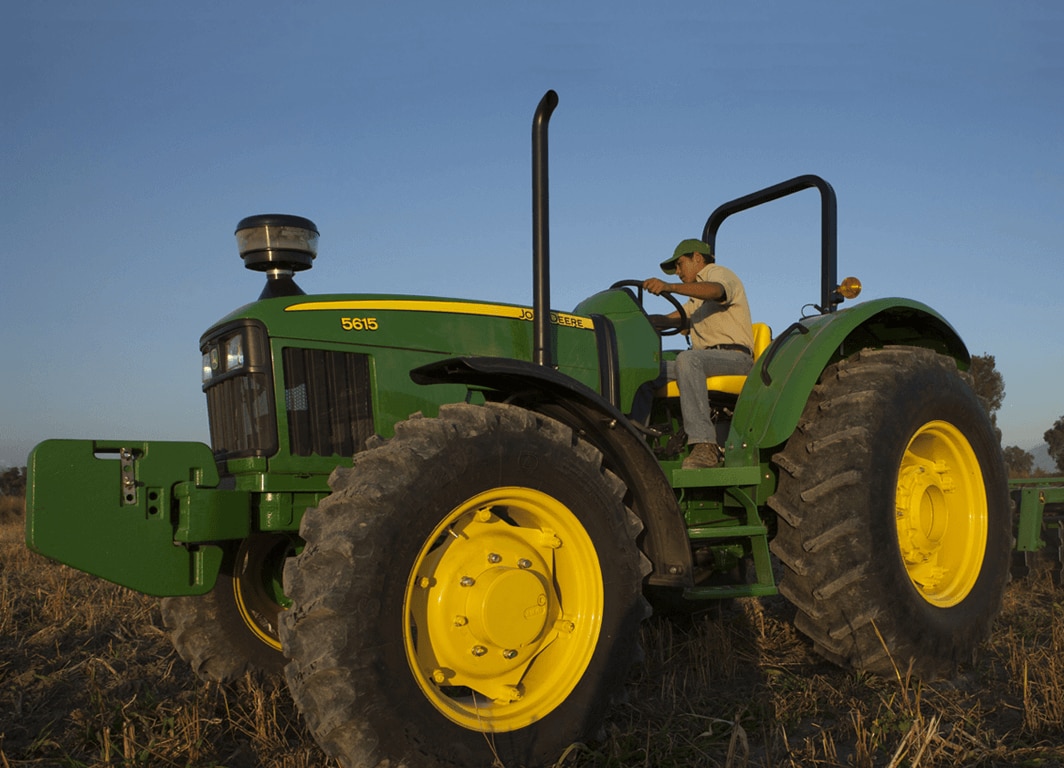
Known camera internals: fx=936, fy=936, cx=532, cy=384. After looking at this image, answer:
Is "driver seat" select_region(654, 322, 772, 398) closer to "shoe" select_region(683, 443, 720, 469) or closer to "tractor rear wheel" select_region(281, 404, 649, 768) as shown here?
"shoe" select_region(683, 443, 720, 469)

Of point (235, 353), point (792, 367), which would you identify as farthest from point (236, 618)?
point (792, 367)

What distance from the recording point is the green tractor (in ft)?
9.42

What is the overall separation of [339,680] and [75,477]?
1.12 meters

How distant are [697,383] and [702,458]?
0.38m

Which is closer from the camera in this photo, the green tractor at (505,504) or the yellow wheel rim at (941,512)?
the green tractor at (505,504)

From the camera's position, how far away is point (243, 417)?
3.75m

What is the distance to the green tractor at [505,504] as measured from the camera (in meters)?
2.87

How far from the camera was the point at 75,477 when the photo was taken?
9.89 ft

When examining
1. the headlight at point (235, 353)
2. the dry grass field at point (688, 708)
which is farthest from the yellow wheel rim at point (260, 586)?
the headlight at point (235, 353)

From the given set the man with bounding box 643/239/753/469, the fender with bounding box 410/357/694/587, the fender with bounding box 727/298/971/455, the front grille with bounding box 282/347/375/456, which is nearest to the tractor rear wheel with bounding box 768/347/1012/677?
the fender with bounding box 727/298/971/455

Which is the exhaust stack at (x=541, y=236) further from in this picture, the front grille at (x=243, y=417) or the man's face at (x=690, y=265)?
the man's face at (x=690, y=265)

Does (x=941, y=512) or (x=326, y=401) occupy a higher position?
(x=326, y=401)

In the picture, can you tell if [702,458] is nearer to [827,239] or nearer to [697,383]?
[697,383]

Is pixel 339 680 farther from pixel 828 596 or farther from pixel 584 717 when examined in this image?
pixel 828 596
